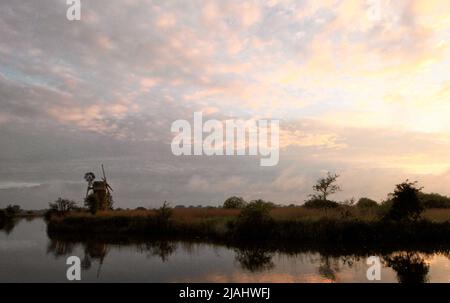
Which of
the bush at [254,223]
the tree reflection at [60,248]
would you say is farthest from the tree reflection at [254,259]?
the tree reflection at [60,248]

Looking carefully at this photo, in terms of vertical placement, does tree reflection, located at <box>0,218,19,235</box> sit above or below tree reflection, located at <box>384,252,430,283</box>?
below

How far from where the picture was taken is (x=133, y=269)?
822 inches

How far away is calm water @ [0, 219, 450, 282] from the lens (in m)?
18.2

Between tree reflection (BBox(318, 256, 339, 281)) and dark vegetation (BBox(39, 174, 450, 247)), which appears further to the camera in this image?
dark vegetation (BBox(39, 174, 450, 247))

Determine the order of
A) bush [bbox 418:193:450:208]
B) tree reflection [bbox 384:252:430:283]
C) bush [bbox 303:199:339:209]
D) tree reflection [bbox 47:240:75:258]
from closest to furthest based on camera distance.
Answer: tree reflection [bbox 384:252:430:283]
tree reflection [bbox 47:240:75:258]
bush [bbox 303:199:339:209]
bush [bbox 418:193:450:208]

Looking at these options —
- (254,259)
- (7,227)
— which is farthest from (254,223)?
(7,227)

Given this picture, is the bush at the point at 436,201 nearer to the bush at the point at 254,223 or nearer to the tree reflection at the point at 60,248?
the bush at the point at 254,223

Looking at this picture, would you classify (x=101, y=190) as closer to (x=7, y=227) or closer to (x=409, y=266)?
(x=7, y=227)

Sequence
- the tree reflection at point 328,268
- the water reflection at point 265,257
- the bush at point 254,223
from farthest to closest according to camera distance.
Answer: the bush at point 254,223 → the water reflection at point 265,257 → the tree reflection at point 328,268

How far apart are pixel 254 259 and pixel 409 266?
783 centimetres

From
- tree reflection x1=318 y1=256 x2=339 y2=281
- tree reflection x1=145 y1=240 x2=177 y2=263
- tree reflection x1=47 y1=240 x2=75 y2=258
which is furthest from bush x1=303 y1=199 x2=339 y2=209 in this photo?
tree reflection x1=47 y1=240 x2=75 y2=258

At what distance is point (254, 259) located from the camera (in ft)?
74.2

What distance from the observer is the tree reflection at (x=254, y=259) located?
20375 mm

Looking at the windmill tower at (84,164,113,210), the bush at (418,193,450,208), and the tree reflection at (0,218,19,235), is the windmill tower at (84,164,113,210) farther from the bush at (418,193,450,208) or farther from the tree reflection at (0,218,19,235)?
the bush at (418,193,450,208)
